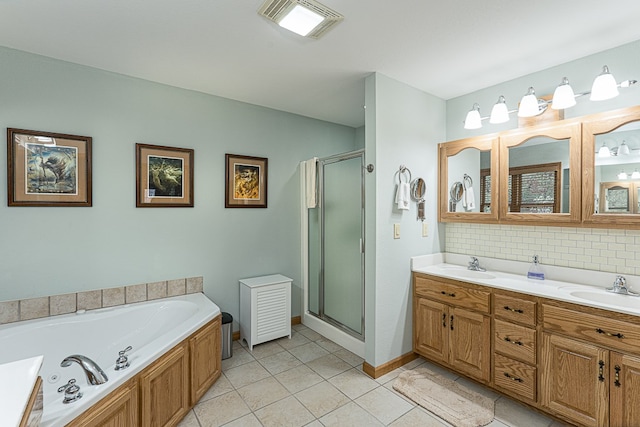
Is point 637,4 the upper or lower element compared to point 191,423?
upper

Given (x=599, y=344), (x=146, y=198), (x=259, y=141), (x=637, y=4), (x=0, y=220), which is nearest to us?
(x=637, y=4)

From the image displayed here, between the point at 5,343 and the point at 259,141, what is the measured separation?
2657 millimetres

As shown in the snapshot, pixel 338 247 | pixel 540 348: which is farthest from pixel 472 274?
pixel 338 247

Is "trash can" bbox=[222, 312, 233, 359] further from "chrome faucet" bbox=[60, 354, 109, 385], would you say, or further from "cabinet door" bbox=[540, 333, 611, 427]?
"cabinet door" bbox=[540, 333, 611, 427]

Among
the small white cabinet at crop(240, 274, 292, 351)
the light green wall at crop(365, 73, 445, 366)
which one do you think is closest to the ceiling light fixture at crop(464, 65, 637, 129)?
the light green wall at crop(365, 73, 445, 366)

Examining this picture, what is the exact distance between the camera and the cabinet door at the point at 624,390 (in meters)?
1.71

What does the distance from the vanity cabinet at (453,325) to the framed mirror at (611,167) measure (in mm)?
989

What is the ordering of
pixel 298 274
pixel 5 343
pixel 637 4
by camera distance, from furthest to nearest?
pixel 298 274, pixel 5 343, pixel 637 4

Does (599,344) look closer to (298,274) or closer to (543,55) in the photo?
(543,55)

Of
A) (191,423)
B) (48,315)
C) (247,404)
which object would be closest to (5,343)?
(48,315)

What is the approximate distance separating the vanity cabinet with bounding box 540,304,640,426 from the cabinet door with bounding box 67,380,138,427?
2593mm

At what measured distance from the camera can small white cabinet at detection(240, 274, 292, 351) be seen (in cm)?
311

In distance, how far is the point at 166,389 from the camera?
6.29 feet

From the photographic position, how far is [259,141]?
3479 millimetres
